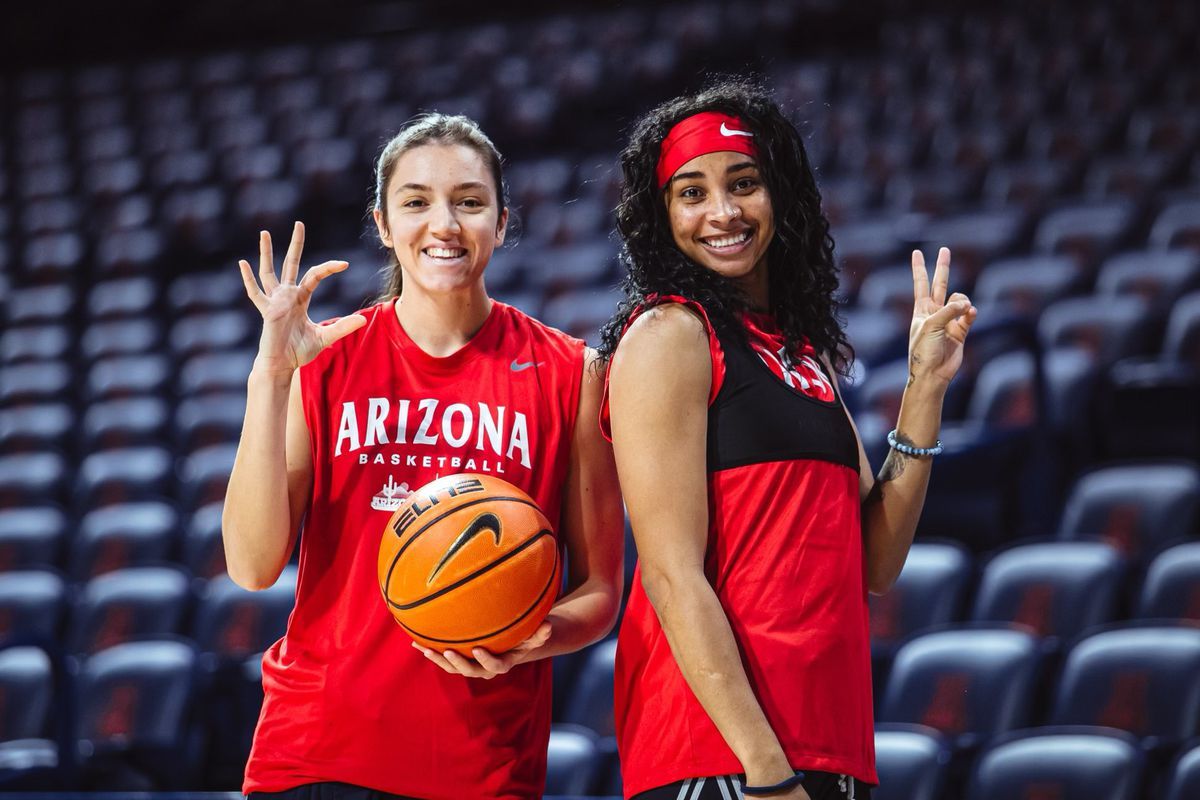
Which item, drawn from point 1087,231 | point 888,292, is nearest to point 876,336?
point 888,292

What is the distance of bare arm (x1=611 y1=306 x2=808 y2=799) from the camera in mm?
1697

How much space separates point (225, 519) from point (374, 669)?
33cm

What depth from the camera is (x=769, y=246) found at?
2.06 metres

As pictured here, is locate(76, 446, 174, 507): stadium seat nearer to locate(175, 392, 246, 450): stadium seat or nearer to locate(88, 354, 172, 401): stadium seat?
locate(175, 392, 246, 450): stadium seat

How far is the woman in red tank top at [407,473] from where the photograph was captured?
1.96 metres

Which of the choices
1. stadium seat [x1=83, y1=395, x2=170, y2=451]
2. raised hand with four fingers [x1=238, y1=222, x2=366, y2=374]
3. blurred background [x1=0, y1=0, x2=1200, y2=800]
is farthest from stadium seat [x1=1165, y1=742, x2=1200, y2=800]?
stadium seat [x1=83, y1=395, x2=170, y2=451]

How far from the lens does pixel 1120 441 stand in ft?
14.6

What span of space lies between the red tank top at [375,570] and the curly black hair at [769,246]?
216 millimetres

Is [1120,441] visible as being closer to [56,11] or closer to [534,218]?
[534,218]

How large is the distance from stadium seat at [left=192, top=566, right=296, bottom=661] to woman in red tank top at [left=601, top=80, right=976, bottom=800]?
8.56 ft

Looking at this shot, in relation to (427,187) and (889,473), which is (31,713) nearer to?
(427,187)

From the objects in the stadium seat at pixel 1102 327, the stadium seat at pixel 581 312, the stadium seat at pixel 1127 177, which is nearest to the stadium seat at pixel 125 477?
the stadium seat at pixel 581 312

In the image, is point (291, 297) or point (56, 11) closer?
point (291, 297)

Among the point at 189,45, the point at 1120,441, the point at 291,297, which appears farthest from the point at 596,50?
the point at 291,297
